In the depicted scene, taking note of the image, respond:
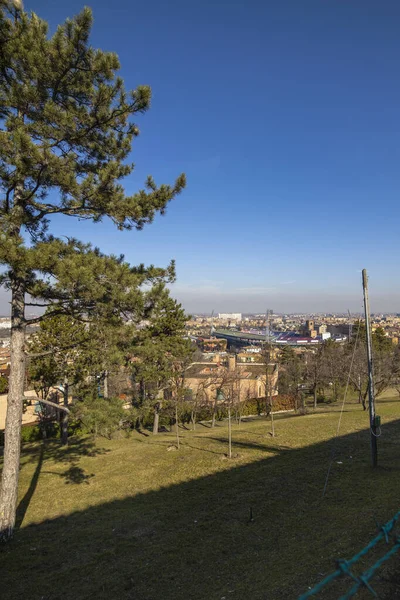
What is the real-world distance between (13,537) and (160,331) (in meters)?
13.2

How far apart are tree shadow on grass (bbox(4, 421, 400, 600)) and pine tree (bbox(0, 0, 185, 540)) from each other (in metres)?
1.75

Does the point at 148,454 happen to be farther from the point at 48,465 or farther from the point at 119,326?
the point at 119,326

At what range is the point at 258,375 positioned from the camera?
35969mm

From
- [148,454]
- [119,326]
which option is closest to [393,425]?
[148,454]

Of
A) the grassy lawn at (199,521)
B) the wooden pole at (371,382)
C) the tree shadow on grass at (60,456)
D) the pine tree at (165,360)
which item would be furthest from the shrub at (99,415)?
the pine tree at (165,360)

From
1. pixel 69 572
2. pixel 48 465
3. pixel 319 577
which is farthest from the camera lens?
pixel 48 465

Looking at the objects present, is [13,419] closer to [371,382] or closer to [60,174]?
[60,174]

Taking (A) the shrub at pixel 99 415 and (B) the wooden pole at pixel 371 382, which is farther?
(B) the wooden pole at pixel 371 382

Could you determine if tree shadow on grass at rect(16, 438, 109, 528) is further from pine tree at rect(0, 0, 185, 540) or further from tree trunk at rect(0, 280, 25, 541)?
pine tree at rect(0, 0, 185, 540)

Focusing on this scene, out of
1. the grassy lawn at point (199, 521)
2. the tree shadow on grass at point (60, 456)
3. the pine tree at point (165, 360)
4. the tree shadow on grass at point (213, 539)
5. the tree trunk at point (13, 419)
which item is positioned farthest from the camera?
the pine tree at point (165, 360)

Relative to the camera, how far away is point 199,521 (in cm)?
765

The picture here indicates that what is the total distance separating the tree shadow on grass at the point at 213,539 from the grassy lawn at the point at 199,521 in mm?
24

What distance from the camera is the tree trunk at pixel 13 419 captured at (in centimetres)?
753

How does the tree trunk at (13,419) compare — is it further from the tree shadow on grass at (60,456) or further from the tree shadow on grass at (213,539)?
the tree shadow on grass at (60,456)
